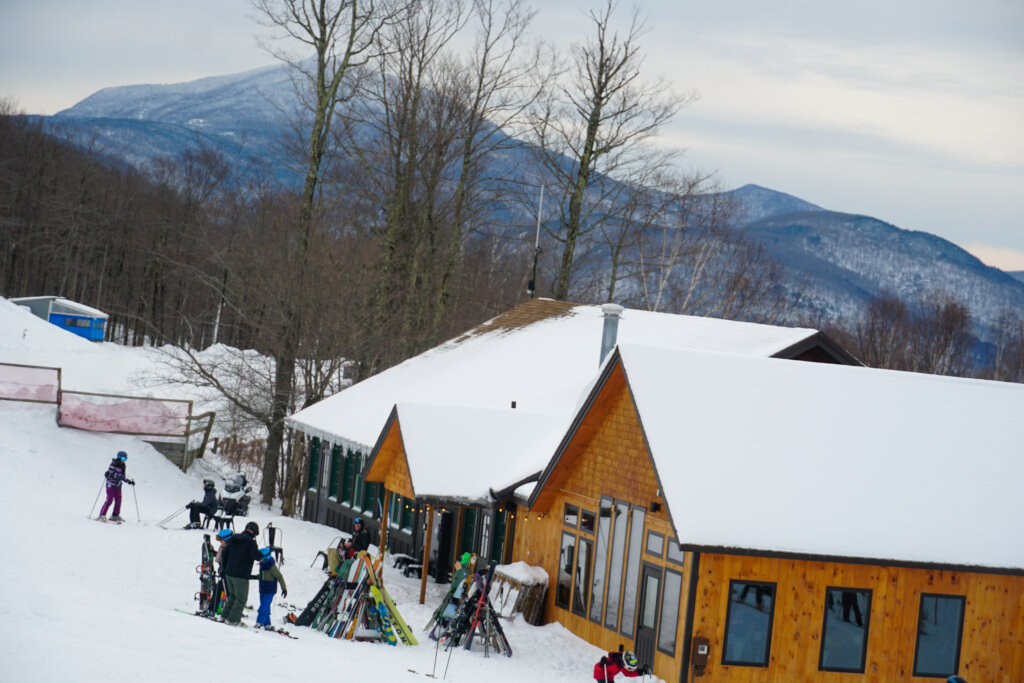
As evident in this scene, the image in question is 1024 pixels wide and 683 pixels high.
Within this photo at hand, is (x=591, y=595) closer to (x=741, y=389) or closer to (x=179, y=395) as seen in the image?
(x=741, y=389)

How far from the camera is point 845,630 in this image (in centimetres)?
1418

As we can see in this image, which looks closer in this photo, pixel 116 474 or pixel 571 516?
pixel 571 516

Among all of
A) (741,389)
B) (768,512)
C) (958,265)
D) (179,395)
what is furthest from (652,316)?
(958,265)

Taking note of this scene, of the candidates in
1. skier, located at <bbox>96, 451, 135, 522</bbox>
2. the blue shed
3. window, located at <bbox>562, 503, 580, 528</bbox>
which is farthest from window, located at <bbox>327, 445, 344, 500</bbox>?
the blue shed

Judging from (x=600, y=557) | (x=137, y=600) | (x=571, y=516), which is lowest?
(x=137, y=600)

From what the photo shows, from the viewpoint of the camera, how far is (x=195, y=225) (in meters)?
72.4

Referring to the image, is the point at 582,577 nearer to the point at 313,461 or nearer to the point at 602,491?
the point at 602,491

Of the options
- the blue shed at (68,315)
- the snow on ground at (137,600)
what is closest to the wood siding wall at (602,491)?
the snow on ground at (137,600)

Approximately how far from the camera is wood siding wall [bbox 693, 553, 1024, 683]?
1366 cm

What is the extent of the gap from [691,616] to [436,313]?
27.1 m

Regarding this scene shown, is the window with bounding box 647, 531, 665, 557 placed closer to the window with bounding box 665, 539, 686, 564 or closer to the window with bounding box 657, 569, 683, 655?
the window with bounding box 665, 539, 686, 564

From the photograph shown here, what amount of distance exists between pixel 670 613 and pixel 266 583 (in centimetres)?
579

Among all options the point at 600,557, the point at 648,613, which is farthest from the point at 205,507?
the point at 648,613

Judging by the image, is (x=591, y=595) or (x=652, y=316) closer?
(x=591, y=595)
